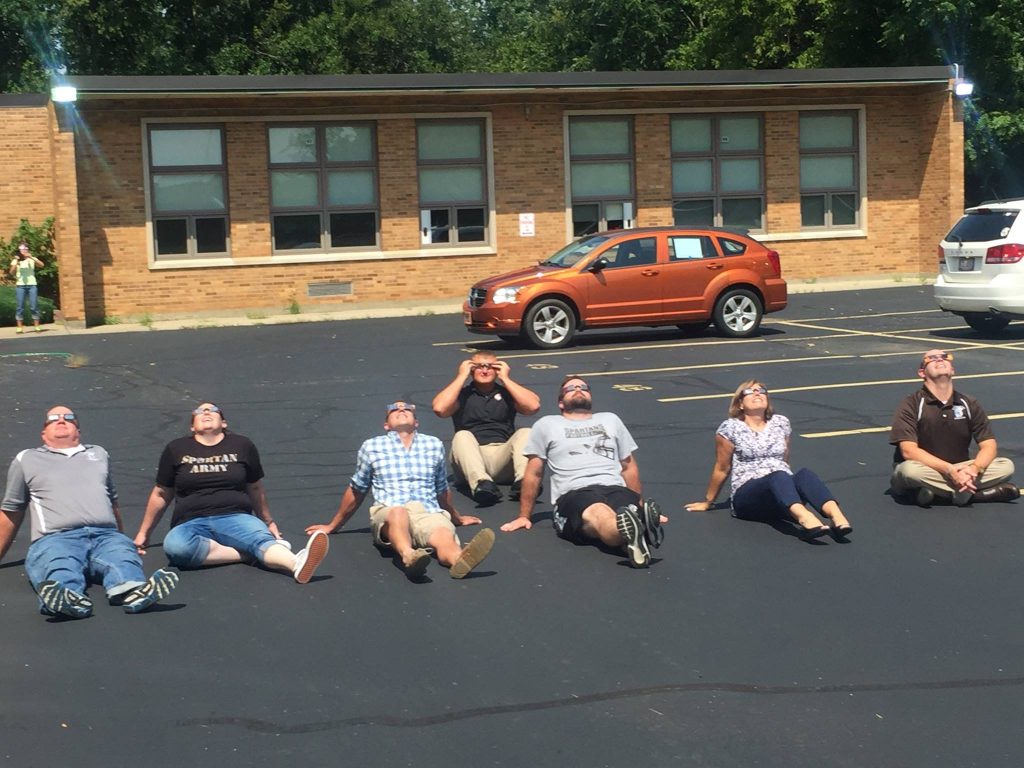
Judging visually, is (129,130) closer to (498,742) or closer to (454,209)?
(454,209)

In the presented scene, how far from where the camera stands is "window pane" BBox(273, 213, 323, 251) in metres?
27.9

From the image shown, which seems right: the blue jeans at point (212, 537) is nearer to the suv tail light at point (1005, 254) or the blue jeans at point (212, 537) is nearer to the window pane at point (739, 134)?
the suv tail light at point (1005, 254)

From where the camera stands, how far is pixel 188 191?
27.3 metres

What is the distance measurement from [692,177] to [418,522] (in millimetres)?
22363

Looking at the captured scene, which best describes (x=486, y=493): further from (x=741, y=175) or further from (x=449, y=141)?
(x=741, y=175)

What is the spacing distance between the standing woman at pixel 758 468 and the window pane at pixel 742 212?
2111 cm

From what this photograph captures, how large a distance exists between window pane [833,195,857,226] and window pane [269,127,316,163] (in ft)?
36.5

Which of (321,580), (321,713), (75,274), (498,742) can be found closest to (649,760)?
(498,742)

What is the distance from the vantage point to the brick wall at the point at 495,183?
26.7 meters

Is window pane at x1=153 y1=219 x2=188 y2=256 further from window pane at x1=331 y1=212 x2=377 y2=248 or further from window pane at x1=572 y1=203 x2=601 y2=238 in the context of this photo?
window pane at x1=572 y1=203 x2=601 y2=238

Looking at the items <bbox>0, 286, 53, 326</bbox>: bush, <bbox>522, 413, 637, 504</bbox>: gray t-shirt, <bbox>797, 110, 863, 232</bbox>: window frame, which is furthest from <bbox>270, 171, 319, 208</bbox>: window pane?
<bbox>522, 413, 637, 504</bbox>: gray t-shirt

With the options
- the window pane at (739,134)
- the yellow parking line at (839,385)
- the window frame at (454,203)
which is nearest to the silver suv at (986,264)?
the yellow parking line at (839,385)

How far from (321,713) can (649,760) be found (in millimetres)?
1406

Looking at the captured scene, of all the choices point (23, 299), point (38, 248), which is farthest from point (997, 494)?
point (38, 248)
